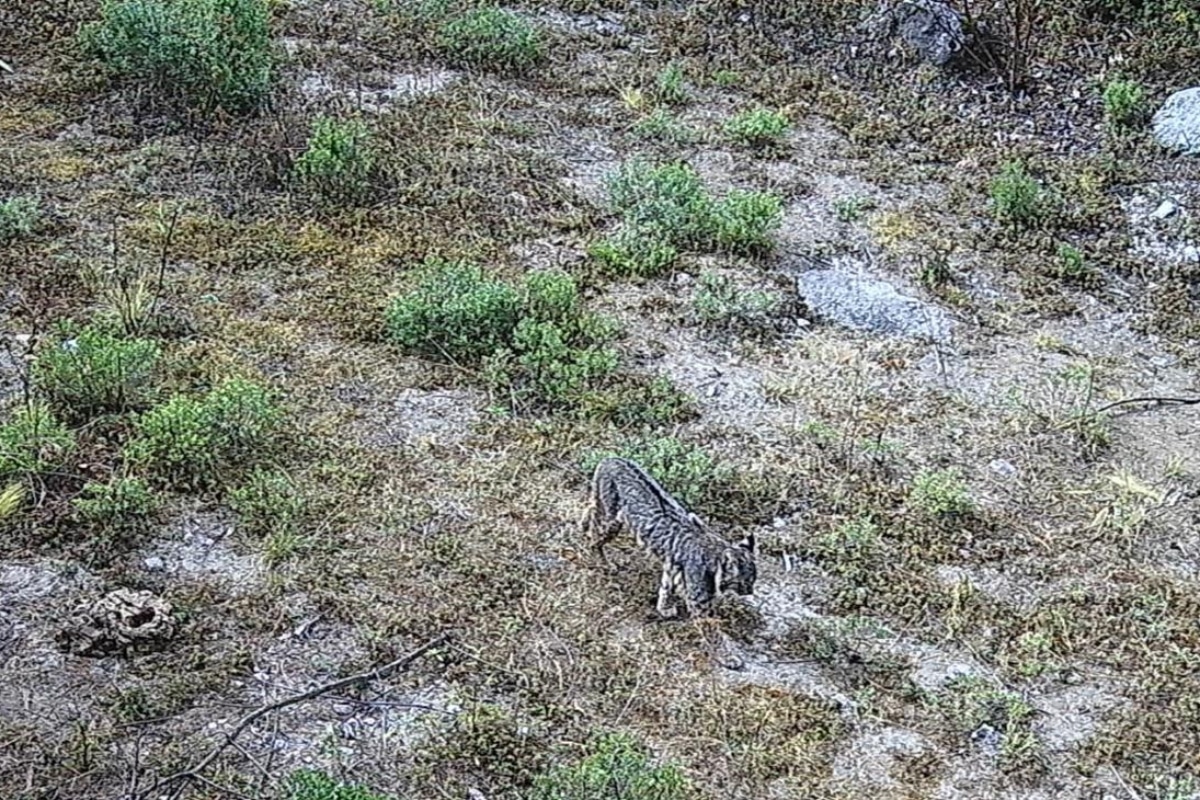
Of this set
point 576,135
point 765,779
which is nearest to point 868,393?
point 765,779

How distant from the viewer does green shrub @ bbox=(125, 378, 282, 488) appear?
246 inches

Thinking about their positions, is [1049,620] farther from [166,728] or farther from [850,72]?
[850,72]

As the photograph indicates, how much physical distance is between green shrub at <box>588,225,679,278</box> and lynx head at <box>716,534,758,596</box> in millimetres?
2968

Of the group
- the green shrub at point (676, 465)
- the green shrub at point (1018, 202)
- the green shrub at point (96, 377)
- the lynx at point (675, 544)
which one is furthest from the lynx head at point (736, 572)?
the green shrub at point (1018, 202)

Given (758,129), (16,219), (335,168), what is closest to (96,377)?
(16,219)

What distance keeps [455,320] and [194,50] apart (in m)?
3.43

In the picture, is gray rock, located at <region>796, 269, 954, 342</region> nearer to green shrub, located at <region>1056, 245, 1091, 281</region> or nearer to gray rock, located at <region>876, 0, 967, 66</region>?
green shrub, located at <region>1056, 245, 1091, 281</region>

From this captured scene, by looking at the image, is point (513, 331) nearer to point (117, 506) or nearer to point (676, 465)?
point (676, 465)

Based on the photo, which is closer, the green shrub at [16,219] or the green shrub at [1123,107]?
the green shrub at [16,219]

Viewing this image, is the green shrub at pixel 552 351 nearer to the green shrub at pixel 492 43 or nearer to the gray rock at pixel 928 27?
the green shrub at pixel 492 43

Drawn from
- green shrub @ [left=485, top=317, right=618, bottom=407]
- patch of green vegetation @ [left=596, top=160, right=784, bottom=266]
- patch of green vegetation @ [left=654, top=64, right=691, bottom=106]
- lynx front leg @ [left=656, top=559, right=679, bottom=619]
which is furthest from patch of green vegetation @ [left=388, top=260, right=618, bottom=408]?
patch of green vegetation @ [left=654, top=64, right=691, bottom=106]

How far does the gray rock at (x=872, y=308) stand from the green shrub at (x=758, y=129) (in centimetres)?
190

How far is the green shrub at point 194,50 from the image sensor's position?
945 cm

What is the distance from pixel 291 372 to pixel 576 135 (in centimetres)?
355
